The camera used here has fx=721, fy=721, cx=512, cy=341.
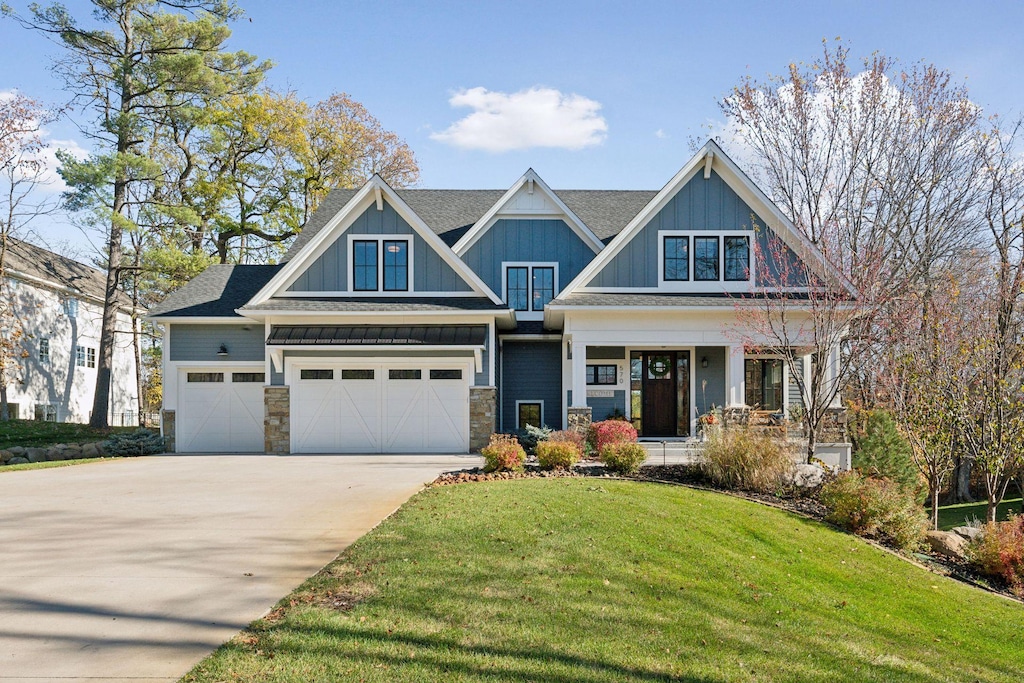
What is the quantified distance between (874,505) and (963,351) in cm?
308

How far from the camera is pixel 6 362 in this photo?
2216cm

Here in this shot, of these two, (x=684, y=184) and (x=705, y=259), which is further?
(x=705, y=259)

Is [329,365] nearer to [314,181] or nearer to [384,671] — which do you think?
[384,671]

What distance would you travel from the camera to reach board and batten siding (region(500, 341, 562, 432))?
2114 cm

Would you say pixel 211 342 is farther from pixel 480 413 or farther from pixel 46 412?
pixel 46 412

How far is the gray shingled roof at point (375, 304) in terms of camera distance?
17938mm

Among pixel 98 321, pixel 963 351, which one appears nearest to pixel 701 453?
pixel 963 351

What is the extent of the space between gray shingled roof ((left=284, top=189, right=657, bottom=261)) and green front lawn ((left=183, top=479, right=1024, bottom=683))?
1379 centimetres

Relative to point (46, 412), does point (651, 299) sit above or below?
above

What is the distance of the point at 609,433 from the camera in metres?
15.4

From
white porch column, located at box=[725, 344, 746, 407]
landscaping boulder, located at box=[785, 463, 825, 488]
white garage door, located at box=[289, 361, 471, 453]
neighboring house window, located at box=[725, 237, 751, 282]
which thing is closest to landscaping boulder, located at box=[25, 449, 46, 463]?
white garage door, located at box=[289, 361, 471, 453]

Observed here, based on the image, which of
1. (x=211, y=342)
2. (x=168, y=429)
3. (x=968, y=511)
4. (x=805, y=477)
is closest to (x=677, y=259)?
(x=805, y=477)

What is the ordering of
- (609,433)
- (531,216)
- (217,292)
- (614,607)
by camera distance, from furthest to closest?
(531,216) → (217,292) → (609,433) → (614,607)

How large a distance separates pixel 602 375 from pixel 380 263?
666 cm
